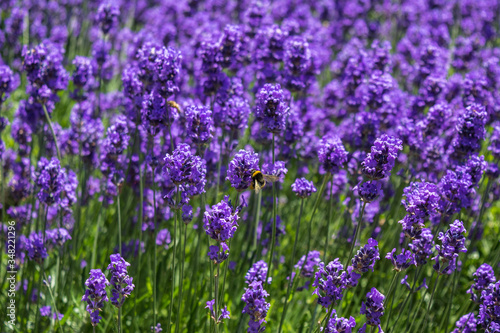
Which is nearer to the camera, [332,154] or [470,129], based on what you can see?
[332,154]

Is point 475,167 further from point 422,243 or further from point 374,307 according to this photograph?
point 374,307

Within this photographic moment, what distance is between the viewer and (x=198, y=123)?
295 centimetres

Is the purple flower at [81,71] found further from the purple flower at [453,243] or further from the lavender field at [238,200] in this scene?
the purple flower at [453,243]

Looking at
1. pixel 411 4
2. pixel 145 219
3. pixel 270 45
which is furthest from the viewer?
pixel 411 4

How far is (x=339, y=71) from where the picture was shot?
6.77 metres

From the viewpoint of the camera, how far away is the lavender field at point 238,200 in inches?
107

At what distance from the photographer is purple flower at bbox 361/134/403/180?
2613mm

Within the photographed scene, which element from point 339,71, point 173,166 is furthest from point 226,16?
point 173,166

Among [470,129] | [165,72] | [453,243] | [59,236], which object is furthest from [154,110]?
[470,129]

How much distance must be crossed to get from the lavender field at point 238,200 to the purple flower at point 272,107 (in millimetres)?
13

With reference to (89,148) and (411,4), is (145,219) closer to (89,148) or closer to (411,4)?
(89,148)

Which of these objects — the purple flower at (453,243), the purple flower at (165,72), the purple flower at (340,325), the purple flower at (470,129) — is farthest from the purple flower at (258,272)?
the purple flower at (470,129)

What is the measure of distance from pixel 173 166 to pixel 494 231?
13.8 ft

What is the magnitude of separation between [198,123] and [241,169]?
0.45 m
